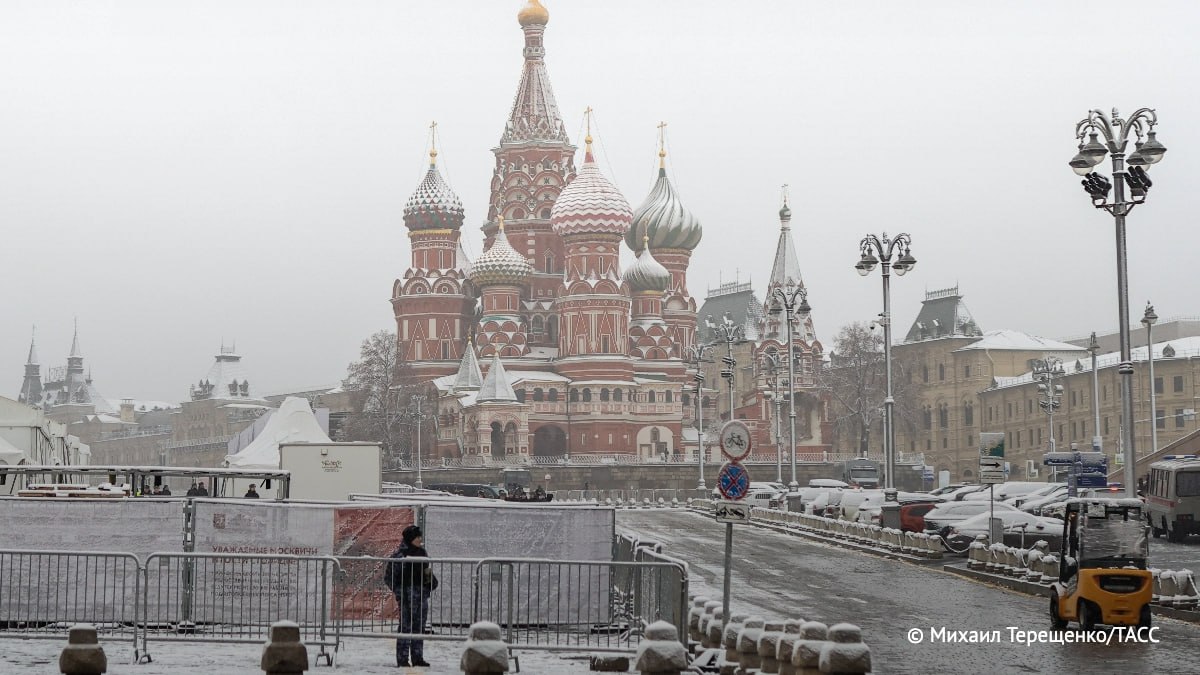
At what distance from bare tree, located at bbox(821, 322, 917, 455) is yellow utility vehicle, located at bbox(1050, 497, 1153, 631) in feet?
267

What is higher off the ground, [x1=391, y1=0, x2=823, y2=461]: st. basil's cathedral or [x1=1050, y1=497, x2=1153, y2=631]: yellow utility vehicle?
[x1=391, y1=0, x2=823, y2=461]: st. basil's cathedral

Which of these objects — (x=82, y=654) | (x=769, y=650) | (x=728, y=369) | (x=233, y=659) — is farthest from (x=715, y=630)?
(x=728, y=369)

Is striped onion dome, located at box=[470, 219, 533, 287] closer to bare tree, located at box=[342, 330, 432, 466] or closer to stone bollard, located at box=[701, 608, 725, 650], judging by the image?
bare tree, located at box=[342, 330, 432, 466]

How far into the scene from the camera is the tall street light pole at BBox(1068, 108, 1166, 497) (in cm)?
2366

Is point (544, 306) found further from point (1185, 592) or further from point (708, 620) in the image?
point (708, 620)

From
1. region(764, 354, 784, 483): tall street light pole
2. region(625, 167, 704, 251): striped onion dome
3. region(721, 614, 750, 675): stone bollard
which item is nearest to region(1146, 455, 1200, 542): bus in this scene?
region(764, 354, 784, 483): tall street light pole

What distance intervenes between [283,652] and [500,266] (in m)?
89.2

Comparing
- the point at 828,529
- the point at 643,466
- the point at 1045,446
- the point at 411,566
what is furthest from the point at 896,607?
the point at 1045,446

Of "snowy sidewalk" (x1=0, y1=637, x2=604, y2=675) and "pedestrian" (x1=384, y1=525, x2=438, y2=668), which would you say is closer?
"snowy sidewalk" (x1=0, y1=637, x2=604, y2=675)

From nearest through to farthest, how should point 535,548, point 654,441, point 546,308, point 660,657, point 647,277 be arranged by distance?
1. point 660,657
2. point 535,548
3. point 654,441
4. point 546,308
5. point 647,277

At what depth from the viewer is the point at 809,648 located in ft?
40.5

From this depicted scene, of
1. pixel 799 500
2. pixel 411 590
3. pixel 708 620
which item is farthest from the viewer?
pixel 799 500

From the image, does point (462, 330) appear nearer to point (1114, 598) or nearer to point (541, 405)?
point (541, 405)

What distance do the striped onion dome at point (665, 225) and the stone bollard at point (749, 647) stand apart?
97581 millimetres
